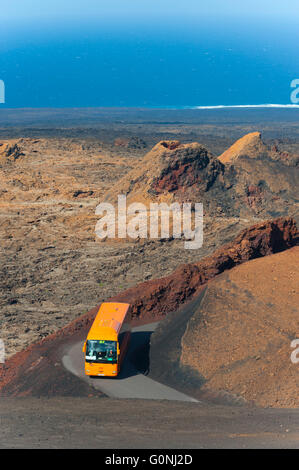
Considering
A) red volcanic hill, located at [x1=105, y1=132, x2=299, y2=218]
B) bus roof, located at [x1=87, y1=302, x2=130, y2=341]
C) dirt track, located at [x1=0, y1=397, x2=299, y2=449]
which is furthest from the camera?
red volcanic hill, located at [x1=105, y1=132, x2=299, y2=218]

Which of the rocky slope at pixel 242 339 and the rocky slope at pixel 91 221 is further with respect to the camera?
the rocky slope at pixel 91 221

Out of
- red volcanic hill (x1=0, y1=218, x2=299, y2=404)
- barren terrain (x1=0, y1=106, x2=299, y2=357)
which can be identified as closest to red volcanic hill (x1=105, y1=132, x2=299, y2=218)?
barren terrain (x1=0, y1=106, x2=299, y2=357)

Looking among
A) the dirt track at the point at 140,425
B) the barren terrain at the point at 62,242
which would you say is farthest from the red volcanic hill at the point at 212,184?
the dirt track at the point at 140,425

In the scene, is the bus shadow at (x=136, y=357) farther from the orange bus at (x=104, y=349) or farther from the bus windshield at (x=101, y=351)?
the bus windshield at (x=101, y=351)

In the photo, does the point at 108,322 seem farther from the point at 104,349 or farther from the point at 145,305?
the point at 145,305

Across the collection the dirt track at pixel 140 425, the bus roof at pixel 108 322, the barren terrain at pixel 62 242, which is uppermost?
the bus roof at pixel 108 322

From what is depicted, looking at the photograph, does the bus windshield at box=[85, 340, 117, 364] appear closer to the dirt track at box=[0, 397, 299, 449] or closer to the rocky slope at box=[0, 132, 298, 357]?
the dirt track at box=[0, 397, 299, 449]

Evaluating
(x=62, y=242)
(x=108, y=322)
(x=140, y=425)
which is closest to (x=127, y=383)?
(x=108, y=322)
